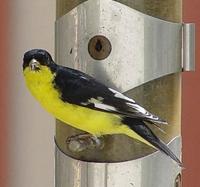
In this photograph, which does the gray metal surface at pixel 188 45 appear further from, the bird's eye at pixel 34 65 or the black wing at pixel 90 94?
the bird's eye at pixel 34 65

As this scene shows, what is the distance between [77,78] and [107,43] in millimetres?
136

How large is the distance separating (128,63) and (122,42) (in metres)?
0.04

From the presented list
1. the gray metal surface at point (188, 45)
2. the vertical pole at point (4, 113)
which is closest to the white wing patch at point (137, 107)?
the gray metal surface at point (188, 45)

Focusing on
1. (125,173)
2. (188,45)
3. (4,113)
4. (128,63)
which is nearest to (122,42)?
(128,63)

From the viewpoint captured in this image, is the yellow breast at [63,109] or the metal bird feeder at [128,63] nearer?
the yellow breast at [63,109]

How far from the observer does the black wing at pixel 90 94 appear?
63.6 inches

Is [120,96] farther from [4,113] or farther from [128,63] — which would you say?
[4,113]

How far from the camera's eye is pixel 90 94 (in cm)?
162

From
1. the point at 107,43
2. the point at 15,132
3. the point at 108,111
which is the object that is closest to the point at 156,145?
the point at 108,111

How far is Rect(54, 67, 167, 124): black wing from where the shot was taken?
1.61 meters

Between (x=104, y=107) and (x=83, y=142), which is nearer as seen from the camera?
(x=104, y=107)

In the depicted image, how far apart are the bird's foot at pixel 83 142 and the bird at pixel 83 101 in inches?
2.9

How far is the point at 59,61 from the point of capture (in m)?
1.81

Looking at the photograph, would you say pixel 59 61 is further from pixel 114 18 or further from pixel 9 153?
pixel 9 153
